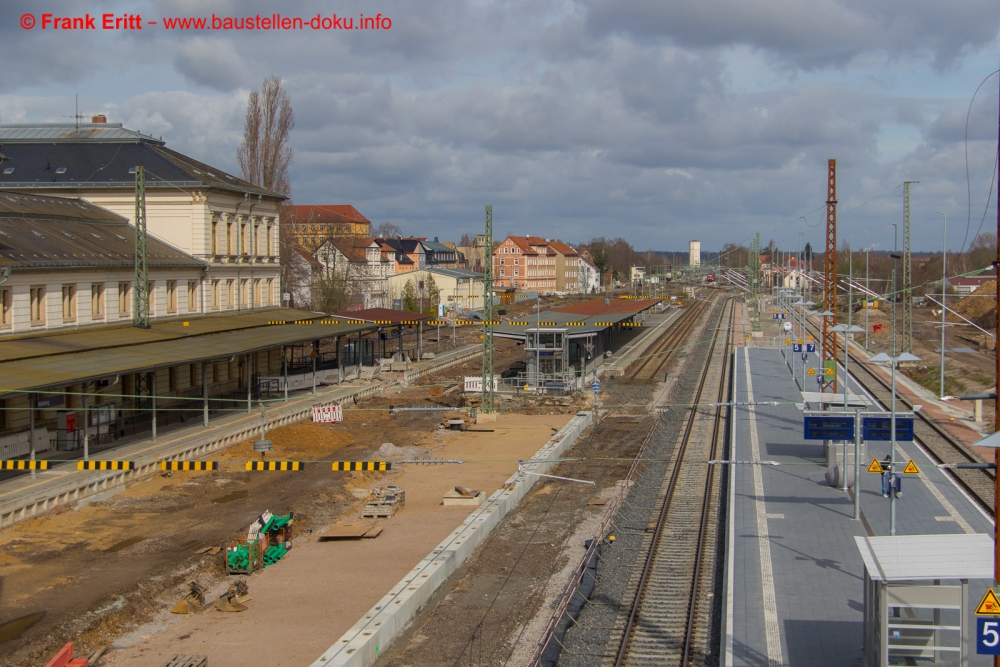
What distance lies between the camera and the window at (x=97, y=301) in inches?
1238

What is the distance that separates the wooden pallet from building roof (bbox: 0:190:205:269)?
57.5ft

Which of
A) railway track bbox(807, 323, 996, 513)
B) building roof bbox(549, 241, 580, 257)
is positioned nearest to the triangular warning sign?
railway track bbox(807, 323, 996, 513)

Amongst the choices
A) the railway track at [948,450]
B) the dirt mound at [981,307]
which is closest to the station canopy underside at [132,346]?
the railway track at [948,450]

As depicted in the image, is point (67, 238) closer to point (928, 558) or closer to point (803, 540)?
point (803, 540)

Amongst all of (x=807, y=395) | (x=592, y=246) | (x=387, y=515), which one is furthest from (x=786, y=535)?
(x=592, y=246)

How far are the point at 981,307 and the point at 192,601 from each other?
68441 millimetres

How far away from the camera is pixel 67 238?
32.2 meters

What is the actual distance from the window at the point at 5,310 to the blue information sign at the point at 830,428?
23.2 metres

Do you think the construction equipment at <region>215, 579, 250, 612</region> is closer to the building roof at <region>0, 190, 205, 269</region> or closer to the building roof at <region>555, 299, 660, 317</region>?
the building roof at <region>0, 190, 205, 269</region>

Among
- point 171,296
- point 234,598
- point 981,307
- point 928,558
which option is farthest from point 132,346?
point 981,307

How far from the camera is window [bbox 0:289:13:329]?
1051 inches

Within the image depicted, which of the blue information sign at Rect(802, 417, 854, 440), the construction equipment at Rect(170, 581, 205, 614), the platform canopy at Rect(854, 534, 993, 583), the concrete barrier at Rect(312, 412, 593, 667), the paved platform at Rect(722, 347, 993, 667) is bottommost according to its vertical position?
the construction equipment at Rect(170, 581, 205, 614)

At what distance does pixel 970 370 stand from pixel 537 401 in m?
23.3

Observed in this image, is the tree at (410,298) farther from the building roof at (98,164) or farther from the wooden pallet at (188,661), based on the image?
the wooden pallet at (188,661)
